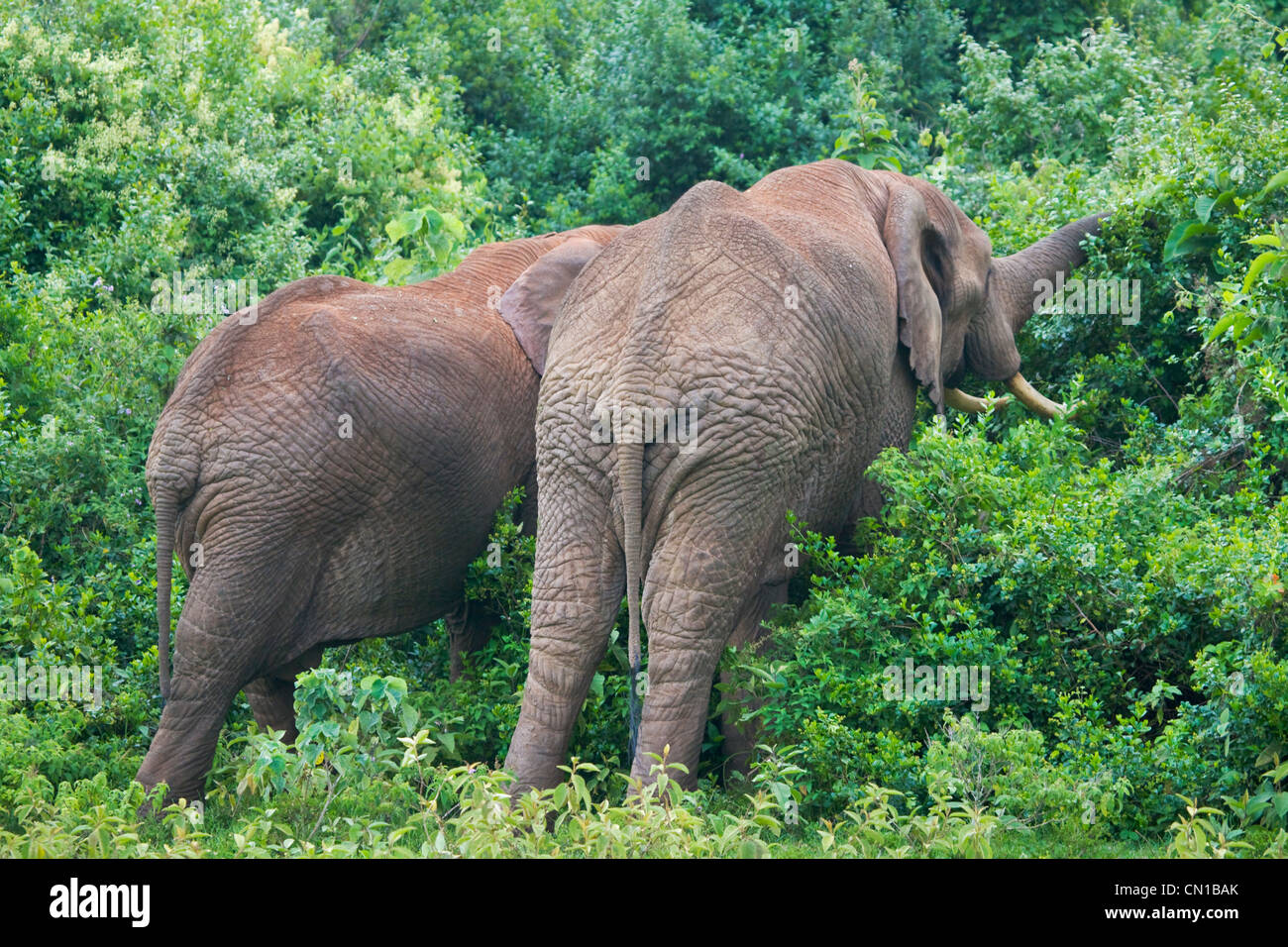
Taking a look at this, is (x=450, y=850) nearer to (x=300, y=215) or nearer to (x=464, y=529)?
(x=464, y=529)

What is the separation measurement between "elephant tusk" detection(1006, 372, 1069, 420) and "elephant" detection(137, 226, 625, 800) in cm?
247

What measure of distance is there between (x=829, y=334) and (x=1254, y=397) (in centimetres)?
222

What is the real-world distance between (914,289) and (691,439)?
1.83 m

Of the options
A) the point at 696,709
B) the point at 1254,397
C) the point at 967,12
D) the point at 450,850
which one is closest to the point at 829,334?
the point at 696,709

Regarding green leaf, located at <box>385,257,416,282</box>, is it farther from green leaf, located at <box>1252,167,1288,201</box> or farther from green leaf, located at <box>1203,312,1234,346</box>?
green leaf, located at <box>1252,167,1288,201</box>

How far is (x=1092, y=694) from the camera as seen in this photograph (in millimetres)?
6852

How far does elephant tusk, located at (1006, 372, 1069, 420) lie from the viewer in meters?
9.18

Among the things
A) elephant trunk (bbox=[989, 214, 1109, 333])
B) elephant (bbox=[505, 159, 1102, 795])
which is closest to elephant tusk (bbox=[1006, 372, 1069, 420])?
elephant trunk (bbox=[989, 214, 1109, 333])

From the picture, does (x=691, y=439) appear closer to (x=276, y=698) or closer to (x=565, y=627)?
(x=565, y=627)

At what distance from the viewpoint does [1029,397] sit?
9.26 m

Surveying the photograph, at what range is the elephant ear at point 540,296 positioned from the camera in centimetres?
845

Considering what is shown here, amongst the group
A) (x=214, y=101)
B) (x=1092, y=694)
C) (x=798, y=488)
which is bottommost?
(x=1092, y=694)

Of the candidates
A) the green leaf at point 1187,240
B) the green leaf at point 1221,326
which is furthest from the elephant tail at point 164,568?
the green leaf at point 1187,240

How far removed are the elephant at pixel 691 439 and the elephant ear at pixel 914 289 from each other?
0.45 ft
